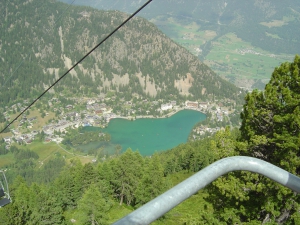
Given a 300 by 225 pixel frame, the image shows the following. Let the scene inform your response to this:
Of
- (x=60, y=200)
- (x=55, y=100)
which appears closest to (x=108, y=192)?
(x=60, y=200)

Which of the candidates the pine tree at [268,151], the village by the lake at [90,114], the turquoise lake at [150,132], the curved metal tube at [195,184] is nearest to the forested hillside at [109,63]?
the village by the lake at [90,114]

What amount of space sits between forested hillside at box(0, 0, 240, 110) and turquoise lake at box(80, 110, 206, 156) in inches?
876

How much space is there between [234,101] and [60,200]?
3423 inches

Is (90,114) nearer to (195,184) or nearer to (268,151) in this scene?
(268,151)

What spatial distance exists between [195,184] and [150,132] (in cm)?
7207

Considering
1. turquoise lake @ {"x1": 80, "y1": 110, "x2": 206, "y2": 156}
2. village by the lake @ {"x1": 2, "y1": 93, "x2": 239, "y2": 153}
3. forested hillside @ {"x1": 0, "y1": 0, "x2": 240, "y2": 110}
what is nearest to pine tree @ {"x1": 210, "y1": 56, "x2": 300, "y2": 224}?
turquoise lake @ {"x1": 80, "y1": 110, "x2": 206, "y2": 156}

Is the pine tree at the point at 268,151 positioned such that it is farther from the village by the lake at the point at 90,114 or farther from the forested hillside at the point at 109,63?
the forested hillside at the point at 109,63

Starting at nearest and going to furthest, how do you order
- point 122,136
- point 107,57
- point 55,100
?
point 122,136
point 55,100
point 107,57

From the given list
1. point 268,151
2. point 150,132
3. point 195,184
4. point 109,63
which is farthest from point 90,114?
point 195,184

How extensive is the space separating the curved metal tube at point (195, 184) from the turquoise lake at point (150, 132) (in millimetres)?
56719

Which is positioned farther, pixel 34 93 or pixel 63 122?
pixel 34 93

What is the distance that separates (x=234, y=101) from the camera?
9919 centimetres

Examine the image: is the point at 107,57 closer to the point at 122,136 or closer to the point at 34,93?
the point at 34,93

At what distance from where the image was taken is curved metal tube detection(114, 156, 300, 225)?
0.90 m
